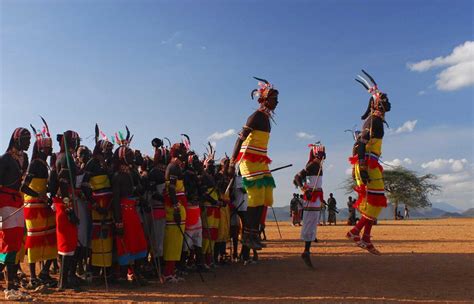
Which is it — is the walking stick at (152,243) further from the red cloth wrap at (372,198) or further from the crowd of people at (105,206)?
the red cloth wrap at (372,198)

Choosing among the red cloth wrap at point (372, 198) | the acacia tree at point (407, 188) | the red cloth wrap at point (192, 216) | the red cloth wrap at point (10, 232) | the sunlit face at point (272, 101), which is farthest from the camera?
the acacia tree at point (407, 188)

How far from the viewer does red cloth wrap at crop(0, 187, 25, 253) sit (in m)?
7.88

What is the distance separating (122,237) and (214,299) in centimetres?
222

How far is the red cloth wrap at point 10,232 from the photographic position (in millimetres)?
7883

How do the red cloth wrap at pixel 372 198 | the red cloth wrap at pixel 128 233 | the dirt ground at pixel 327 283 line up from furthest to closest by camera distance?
the red cloth wrap at pixel 372 198, the red cloth wrap at pixel 128 233, the dirt ground at pixel 327 283

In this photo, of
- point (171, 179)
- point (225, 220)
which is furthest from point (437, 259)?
point (171, 179)

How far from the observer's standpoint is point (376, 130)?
384 inches

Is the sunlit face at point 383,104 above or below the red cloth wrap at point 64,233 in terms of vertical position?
above

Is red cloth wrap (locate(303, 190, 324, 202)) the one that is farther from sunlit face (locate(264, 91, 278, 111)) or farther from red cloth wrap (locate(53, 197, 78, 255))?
red cloth wrap (locate(53, 197, 78, 255))

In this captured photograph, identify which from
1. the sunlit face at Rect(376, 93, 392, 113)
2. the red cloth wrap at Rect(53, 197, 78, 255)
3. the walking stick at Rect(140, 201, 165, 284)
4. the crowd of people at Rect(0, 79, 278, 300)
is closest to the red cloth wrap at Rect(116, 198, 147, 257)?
the crowd of people at Rect(0, 79, 278, 300)

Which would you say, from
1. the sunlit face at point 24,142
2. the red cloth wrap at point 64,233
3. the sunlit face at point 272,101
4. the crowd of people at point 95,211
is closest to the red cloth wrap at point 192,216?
the crowd of people at point 95,211

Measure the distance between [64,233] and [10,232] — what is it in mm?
852

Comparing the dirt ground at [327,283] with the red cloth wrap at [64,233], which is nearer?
the dirt ground at [327,283]

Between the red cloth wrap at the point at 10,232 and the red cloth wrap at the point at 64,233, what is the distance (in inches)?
24.5
